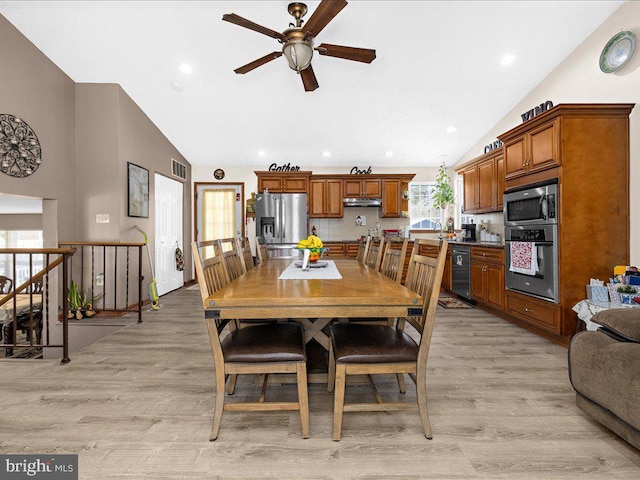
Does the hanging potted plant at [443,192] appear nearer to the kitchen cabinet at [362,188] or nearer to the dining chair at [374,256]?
the kitchen cabinet at [362,188]

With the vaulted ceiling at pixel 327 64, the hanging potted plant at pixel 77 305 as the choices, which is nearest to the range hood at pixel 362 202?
the vaulted ceiling at pixel 327 64

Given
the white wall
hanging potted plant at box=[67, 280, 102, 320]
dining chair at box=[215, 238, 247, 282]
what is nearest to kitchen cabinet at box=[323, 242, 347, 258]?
dining chair at box=[215, 238, 247, 282]

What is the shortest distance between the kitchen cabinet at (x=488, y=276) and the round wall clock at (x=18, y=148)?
5464mm

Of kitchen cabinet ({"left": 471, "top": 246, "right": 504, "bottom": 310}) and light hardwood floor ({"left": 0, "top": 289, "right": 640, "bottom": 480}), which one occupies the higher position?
kitchen cabinet ({"left": 471, "top": 246, "right": 504, "bottom": 310})

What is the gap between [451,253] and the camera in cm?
519

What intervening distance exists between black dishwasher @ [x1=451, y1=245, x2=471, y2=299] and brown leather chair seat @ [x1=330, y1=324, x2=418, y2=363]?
326cm

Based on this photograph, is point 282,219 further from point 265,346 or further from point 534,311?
point 265,346

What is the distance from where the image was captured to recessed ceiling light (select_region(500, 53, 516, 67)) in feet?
12.4

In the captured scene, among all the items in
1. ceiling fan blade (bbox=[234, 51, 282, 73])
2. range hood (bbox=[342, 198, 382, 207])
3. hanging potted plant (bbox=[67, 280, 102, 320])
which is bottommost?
hanging potted plant (bbox=[67, 280, 102, 320])

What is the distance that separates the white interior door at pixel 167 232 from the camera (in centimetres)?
552

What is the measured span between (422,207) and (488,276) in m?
2.83

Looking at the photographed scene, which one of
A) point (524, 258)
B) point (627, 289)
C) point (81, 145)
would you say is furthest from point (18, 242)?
point (627, 289)

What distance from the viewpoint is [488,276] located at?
4.17 m

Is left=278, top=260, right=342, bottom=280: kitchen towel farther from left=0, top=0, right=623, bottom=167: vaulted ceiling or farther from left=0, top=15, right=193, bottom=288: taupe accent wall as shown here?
left=0, top=15, right=193, bottom=288: taupe accent wall
